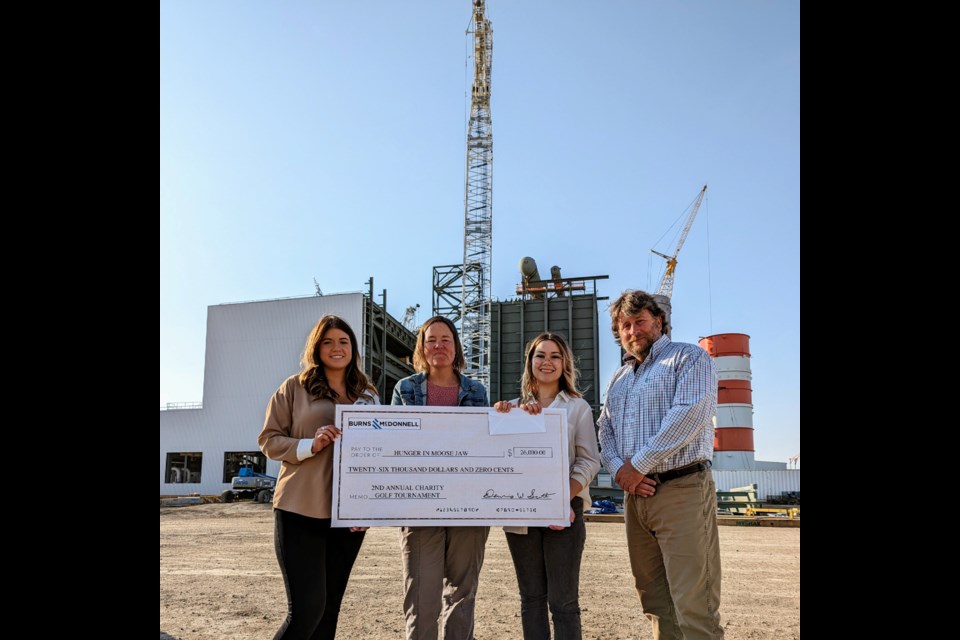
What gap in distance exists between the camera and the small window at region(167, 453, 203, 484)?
3528 centimetres

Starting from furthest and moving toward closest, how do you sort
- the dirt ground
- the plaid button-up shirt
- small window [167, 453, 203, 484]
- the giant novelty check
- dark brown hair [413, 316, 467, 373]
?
small window [167, 453, 203, 484], the dirt ground, dark brown hair [413, 316, 467, 373], the giant novelty check, the plaid button-up shirt

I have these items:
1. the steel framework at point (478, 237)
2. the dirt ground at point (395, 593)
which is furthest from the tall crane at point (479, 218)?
the dirt ground at point (395, 593)

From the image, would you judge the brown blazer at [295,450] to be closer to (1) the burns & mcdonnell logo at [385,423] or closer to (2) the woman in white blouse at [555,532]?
(1) the burns & mcdonnell logo at [385,423]

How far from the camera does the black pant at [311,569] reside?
356 cm

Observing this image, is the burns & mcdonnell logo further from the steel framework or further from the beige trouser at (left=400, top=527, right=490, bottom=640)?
the steel framework

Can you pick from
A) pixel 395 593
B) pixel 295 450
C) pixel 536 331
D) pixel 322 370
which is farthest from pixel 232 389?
pixel 295 450

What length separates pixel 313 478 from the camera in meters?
3.83

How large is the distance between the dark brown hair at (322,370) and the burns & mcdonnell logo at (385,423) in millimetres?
245

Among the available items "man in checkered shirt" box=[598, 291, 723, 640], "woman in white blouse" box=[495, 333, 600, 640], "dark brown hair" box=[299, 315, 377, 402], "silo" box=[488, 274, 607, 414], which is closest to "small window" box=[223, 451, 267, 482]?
"silo" box=[488, 274, 607, 414]
